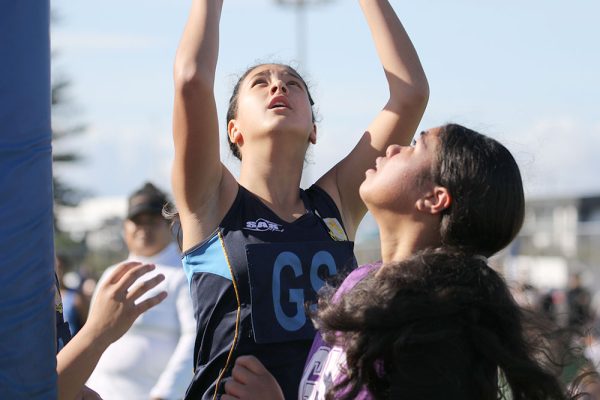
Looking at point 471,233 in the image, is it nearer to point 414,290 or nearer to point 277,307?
point 414,290

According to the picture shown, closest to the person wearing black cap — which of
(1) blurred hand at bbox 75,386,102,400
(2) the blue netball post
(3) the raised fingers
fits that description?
(1) blurred hand at bbox 75,386,102,400

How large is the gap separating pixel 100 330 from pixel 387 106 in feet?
4.45

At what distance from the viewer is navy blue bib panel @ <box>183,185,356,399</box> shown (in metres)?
2.98

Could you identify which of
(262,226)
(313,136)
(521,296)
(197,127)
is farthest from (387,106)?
(521,296)

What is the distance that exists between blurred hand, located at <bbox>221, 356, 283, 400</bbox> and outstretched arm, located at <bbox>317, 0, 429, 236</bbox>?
1030mm

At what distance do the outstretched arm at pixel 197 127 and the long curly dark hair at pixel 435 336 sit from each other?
78 centimetres

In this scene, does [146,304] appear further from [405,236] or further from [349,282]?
[405,236]

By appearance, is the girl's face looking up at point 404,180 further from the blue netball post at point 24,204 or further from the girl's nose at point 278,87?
the blue netball post at point 24,204

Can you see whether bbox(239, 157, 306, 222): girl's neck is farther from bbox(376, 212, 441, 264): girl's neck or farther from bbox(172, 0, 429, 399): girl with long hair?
bbox(376, 212, 441, 264): girl's neck

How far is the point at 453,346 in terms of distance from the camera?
224cm

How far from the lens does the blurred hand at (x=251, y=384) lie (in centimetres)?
248

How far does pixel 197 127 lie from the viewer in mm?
2951

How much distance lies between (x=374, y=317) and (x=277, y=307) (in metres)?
0.73

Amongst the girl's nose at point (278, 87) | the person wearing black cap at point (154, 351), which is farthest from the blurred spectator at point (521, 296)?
the person wearing black cap at point (154, 351)
